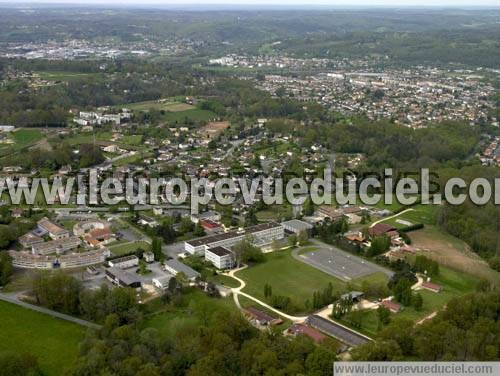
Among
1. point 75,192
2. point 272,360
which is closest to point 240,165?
point 75,192

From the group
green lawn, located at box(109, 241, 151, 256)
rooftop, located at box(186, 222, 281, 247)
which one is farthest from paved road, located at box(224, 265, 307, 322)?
green lawn, located at box(109, 241, 151, 256)

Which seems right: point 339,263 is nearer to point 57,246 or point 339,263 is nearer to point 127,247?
point 127,247

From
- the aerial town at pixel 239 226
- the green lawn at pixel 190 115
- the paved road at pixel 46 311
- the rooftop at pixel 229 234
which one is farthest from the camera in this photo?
the green lawn at pixel 190 115

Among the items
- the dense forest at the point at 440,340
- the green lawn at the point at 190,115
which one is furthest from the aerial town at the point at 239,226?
the green lawn at the point at 190,115

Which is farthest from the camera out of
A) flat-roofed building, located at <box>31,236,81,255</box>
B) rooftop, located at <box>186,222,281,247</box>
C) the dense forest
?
rooftop, located at <box>186,222,281,247</box>

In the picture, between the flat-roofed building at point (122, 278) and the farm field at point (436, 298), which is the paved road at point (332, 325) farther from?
the flat-roofed building at point (122, 278)

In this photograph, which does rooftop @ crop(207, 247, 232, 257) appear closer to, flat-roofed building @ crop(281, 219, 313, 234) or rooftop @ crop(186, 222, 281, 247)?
rooftop @ crop(186, 222, 281, 247)

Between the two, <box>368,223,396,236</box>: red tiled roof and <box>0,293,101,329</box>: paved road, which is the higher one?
<box>0,293,101,329</box>: paved road
